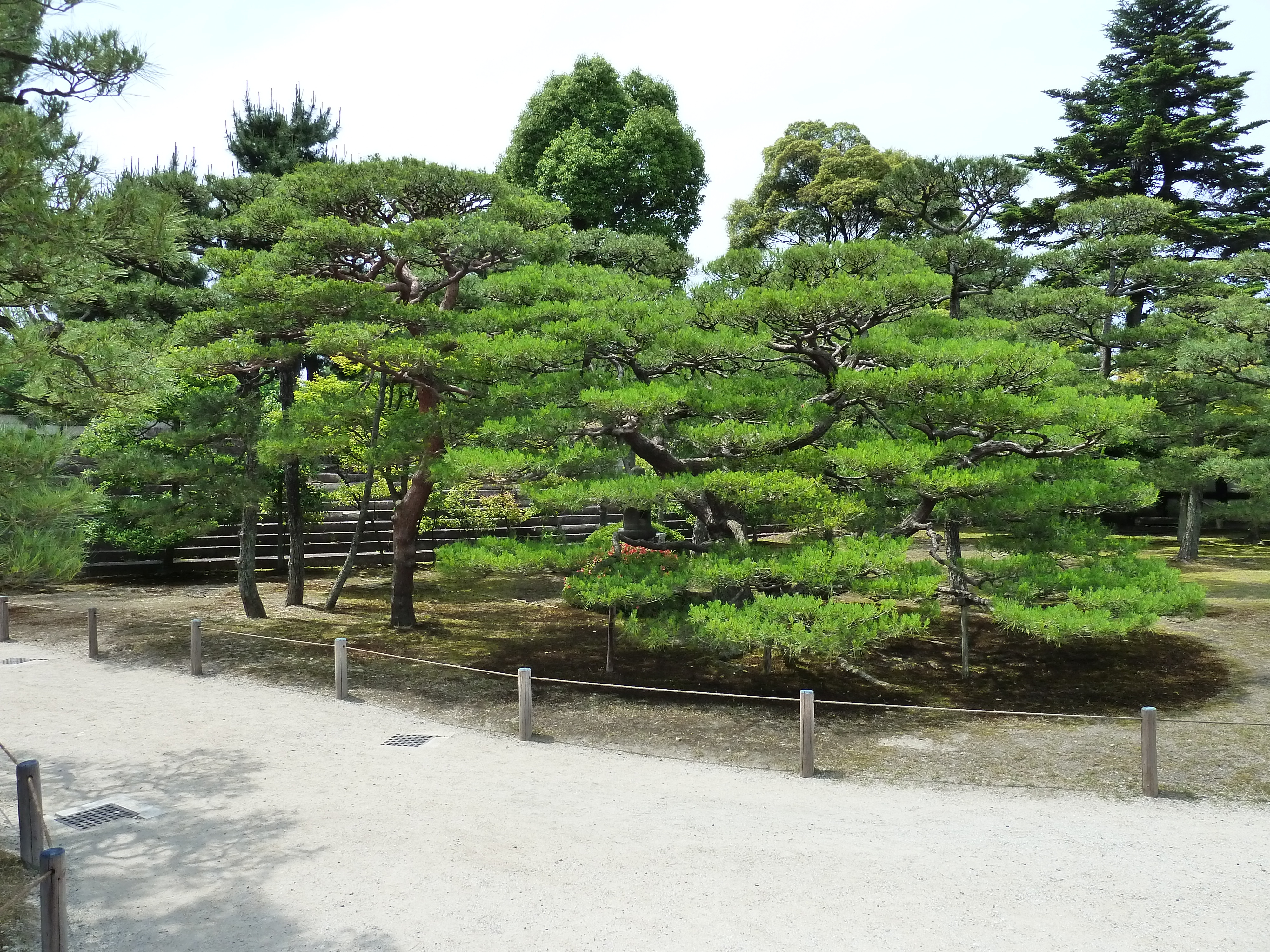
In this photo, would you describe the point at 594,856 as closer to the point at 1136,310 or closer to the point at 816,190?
the point at 1136,310

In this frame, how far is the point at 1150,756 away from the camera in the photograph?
242 inches

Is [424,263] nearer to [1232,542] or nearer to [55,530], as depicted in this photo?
[55,530]

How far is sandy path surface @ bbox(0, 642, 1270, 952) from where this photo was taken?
4.13 metres

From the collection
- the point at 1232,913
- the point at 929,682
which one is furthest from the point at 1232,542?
the point at 1232,913

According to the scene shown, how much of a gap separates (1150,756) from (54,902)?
6907 mm

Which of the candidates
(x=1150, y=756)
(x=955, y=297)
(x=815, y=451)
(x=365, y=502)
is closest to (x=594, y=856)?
(x=1150, y=756)

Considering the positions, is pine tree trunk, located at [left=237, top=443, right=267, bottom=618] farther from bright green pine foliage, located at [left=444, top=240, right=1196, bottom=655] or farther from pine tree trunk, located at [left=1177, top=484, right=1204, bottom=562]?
pine tree trunk, located at [left=1177, top=484, right=1204, bottom=562]

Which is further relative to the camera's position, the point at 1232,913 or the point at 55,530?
the point at 55,530

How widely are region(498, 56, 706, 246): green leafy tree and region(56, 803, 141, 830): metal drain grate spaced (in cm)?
2038

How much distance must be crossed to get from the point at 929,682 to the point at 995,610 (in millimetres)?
2435

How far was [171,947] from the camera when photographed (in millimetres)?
4000

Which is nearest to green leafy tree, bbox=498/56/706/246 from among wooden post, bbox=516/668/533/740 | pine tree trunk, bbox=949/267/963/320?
pine tree trunk, bbox=949/267/963/320

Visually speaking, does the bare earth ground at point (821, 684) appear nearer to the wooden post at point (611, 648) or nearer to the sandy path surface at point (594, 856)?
the wooden post at point (611, 648)

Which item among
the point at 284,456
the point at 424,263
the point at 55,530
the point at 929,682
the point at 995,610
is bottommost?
the point at 929,682
